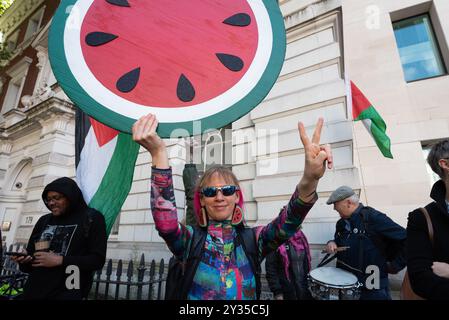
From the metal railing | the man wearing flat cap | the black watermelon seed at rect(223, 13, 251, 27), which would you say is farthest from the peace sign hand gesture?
the metal railing

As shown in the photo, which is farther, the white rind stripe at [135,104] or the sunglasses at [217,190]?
the sunglasses at [217,190]

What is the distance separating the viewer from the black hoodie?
74.7 inches

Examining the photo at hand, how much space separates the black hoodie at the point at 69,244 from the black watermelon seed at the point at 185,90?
1.48 meters

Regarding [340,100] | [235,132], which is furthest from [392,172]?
[235,132]

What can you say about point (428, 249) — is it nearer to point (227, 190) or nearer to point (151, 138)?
point (227, 190)

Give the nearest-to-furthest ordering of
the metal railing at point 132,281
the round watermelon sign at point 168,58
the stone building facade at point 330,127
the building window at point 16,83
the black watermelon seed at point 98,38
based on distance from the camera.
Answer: the round watermelon sign at point 168,58 → the black watermelon seed at point 98,38 → the metal railing at point 132,281 → the stone building facade at point 330,127 → the building window at point 16,83

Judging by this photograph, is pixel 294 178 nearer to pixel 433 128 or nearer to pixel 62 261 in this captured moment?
pixel 433 128

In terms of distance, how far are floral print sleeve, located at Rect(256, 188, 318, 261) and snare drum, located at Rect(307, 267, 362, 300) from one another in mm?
1396

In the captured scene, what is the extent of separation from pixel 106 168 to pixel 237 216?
163cm

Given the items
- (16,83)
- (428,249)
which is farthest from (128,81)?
(16,83)

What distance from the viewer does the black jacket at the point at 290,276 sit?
2.98 meters

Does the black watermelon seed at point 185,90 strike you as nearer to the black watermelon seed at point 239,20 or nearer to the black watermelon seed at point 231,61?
the black watermelon seed at point 231,61

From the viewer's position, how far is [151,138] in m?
1.17

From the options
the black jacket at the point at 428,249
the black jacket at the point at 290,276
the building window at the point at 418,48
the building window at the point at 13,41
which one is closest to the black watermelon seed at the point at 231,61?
the black jacket at the point at 428,249
